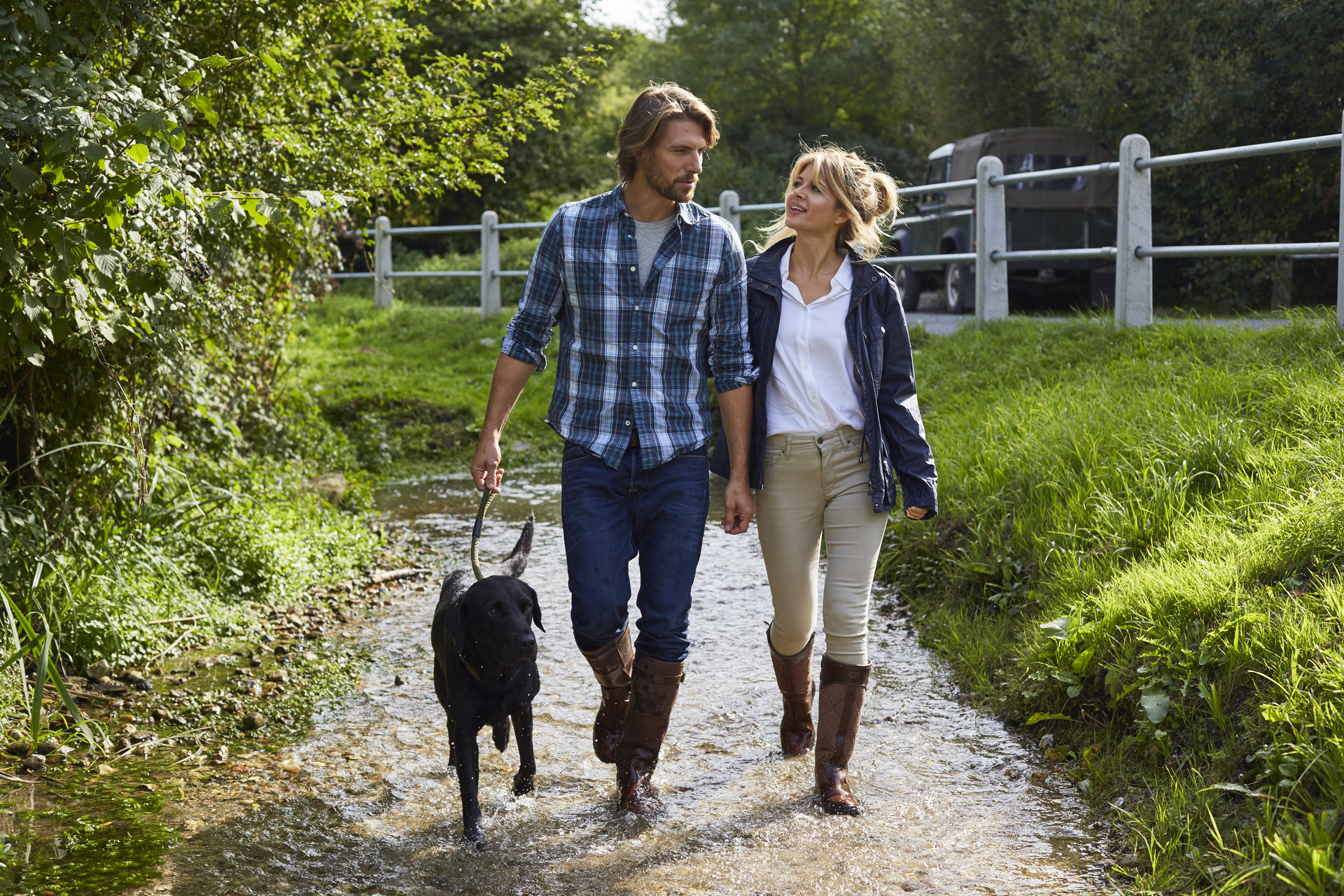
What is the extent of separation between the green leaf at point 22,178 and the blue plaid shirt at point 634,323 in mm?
1446

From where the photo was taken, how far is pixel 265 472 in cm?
696

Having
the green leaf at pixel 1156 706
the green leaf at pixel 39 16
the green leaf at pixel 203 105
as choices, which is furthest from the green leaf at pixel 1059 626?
the green leaf at pixel 39 16

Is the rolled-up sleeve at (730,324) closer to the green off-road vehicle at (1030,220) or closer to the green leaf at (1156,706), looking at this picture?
the green leaf at (1156,706)

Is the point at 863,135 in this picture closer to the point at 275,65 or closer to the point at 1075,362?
the point at 1075,362

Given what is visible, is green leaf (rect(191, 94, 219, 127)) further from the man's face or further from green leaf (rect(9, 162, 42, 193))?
the man's face

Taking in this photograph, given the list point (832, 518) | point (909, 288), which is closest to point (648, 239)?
point (832, 518)

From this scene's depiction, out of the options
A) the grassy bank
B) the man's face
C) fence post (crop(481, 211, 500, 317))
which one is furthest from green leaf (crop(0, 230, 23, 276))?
fence post (crop(481, 211, 500, 317))

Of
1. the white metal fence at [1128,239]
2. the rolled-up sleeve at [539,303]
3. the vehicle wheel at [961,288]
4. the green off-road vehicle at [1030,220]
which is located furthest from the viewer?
the vehicle wheel at [961,288]

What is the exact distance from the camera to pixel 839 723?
3629mm

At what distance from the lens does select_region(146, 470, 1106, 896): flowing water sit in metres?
3.18

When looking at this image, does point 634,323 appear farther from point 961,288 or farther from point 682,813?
point 961,288

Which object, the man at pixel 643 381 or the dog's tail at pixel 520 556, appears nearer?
the man at pixel 643 381

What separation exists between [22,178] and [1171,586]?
3906 millimetres

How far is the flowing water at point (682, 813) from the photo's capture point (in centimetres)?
318
